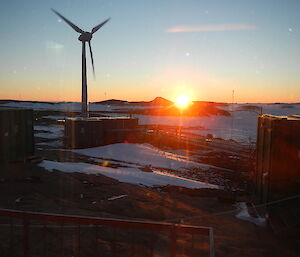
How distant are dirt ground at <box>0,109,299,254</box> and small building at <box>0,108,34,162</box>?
1.26 metres

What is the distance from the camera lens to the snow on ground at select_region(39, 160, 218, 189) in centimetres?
1712

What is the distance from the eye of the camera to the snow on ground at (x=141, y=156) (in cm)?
2360

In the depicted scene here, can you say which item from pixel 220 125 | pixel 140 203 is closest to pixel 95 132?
pixel 140 203

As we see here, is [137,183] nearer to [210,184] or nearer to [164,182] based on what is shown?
[164,182]

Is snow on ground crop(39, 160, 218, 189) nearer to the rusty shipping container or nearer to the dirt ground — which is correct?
the dirt ground

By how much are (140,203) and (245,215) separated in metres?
4.77

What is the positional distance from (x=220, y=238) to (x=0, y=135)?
15.9 m

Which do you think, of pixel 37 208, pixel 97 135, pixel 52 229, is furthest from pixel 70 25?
pixel 52 229

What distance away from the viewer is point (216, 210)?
497 inches

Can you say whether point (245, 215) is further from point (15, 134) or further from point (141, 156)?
point (15, 134)

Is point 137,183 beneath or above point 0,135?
beneath

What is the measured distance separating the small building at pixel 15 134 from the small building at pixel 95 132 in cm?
914

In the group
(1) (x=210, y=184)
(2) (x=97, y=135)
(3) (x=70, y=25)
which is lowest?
(1) (x=210, y=184)

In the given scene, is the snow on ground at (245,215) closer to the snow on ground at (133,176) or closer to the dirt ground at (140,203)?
Answer: the dirt ground at (140,203)
